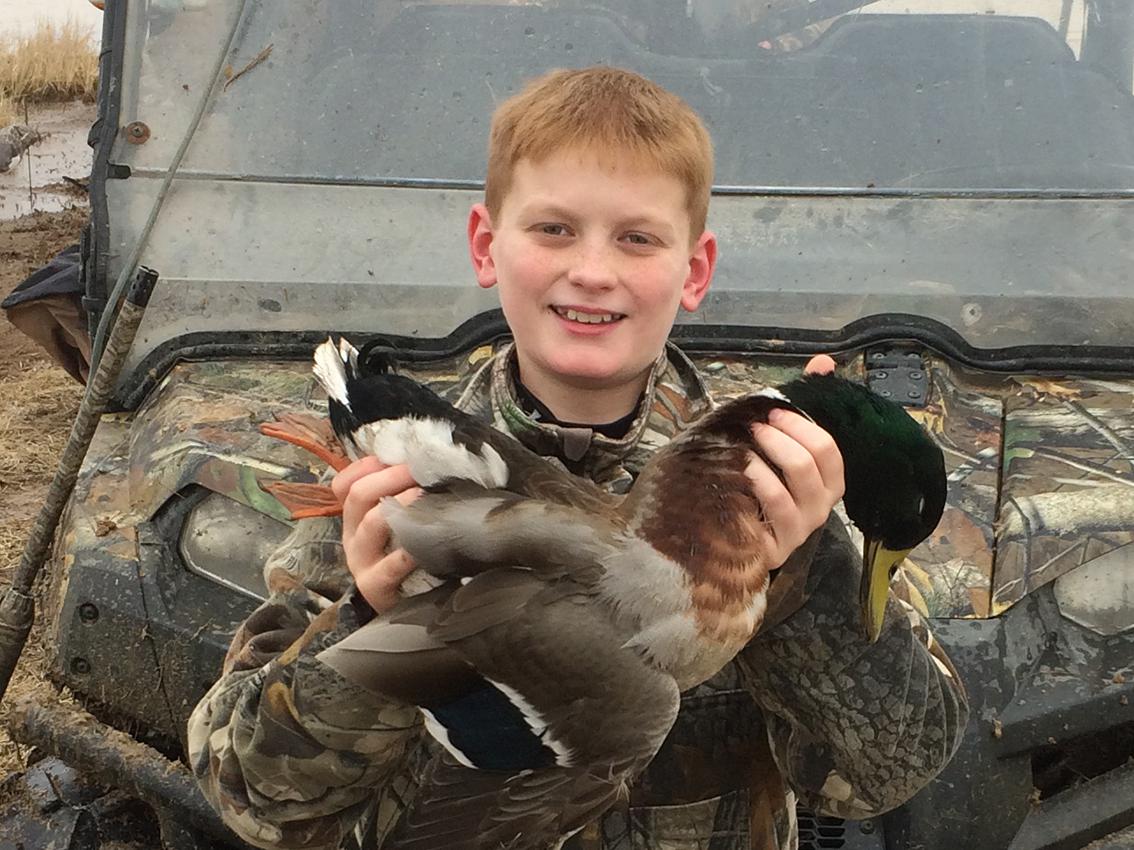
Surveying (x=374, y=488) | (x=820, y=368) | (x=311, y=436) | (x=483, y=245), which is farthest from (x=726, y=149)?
(x=374, y=488)

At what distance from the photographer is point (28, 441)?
6.96 metres

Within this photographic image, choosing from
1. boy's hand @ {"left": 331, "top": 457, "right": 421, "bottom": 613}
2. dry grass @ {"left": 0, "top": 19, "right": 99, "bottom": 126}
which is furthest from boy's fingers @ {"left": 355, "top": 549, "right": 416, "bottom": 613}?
dry grass @ {"left": 0, "top": 19, "right": 99, "bottom": 126}

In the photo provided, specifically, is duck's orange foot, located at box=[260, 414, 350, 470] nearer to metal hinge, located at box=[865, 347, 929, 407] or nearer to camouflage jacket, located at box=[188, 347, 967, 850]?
camouflage jacket, located at box=[188, 347, 967, 850]

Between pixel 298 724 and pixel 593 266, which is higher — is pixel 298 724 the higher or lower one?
the lower one


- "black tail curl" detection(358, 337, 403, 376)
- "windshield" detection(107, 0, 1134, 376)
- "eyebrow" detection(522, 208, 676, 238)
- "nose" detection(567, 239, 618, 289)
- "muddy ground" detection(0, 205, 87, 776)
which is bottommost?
"muddy ground" detection(0, 205, 87, 776)

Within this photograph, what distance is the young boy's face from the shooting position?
187 cm

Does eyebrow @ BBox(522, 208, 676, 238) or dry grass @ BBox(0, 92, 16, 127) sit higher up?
eyebrow @ BBox(522, 208, 676, 238)

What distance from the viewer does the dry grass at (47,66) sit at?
1778 centimetres

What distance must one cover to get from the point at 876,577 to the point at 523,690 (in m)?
0.47

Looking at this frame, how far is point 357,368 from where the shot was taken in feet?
5.78

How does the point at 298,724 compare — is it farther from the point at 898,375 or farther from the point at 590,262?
the point at 898,375

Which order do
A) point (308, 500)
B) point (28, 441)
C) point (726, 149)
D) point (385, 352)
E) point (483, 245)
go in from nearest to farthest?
point (308, 500), point (483, 245), point (385, 352), point (726, 149), point (28, 441)

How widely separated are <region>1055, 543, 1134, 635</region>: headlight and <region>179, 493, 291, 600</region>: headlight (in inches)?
51.5

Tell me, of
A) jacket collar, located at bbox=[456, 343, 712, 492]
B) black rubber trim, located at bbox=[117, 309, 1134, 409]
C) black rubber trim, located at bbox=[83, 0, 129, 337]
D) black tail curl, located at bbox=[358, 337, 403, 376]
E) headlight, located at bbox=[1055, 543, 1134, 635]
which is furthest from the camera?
black rubber trim, located at bbox=[83, 0, 129, 337]
